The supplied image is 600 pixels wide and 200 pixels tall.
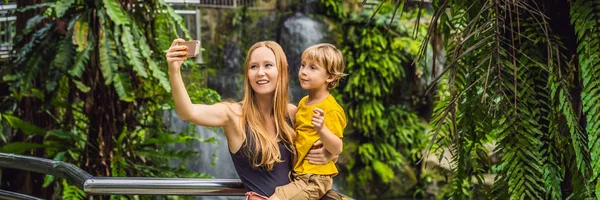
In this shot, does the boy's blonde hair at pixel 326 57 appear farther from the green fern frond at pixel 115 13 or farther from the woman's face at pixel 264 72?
the green fern frond at pixel 115 13

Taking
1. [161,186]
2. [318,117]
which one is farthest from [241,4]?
[318,117]

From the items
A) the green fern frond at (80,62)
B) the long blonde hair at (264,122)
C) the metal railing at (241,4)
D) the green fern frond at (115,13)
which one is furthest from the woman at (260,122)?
the metal railing at (241,4)

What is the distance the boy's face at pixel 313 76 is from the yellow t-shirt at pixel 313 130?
5 centimetres

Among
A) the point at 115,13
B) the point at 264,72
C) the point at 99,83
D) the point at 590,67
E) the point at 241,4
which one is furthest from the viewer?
the point at 241,4

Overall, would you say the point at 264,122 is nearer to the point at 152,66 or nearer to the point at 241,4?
the point at 152,66

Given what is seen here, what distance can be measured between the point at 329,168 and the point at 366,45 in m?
9.55

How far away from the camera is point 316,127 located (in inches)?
84.0

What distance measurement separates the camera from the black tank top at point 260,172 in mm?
2320

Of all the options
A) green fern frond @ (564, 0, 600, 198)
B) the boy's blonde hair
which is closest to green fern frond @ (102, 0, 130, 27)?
the boy's blonde hair


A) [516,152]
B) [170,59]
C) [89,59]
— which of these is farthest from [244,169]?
[89,59]

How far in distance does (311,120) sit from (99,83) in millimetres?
3676

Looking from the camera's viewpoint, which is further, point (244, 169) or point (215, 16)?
point (215, 16)

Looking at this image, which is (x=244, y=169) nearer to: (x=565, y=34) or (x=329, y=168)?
(x=329, y=168)

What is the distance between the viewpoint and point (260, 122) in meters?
2.38
